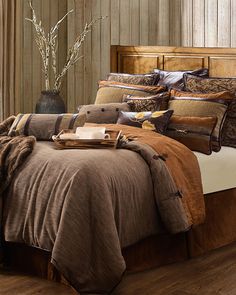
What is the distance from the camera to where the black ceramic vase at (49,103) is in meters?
5.87

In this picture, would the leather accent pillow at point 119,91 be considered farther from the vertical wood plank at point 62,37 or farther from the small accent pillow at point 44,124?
the vertical wood plank at point 62,37

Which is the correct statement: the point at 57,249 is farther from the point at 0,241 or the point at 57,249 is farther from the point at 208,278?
the point at 208,278

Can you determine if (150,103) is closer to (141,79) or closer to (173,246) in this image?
(141,79)

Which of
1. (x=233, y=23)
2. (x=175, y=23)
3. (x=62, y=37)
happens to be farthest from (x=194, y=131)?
(x=62, y=37)

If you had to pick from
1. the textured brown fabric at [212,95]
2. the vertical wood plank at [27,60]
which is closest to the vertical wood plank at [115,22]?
the vertical wood plank at [27,60]

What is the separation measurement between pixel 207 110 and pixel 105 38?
2257mm

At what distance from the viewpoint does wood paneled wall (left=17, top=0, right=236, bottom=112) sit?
618cm

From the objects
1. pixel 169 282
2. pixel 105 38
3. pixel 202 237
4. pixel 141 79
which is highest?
pixel 105 38

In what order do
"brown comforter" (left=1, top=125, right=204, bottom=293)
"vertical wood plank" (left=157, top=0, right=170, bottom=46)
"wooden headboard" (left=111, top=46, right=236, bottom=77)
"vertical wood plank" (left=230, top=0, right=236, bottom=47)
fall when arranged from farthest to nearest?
1. "vertical wood plank" (left=157, top=0, right=170, bottom=46)
2. "vertical wood plank" (left=230, top=0, right=236, bottom=47)
3. "wooden headboard" (left=111, top=46, right=236, bottom=77)
4. "brown comforter" (left=1, top=125, right=204, bottom=293)

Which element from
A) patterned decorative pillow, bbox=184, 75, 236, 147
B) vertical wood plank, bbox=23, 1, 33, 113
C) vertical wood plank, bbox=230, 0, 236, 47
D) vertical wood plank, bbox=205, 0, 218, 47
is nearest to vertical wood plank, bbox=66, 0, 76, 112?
vertical wood plank, bbox=23, 1, 33, 113

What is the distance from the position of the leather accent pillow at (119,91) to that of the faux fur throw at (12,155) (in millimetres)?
1260

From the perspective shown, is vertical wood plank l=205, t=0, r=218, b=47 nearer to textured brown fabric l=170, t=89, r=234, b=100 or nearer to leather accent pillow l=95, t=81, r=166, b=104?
leather accent pillow l=95, t=81, r=166, b=104

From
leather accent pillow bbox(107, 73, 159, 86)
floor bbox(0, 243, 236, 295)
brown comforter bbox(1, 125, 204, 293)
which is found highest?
leather accent pillow bbox(107, 73, 159, 86)

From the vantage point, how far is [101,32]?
21.4 ft
